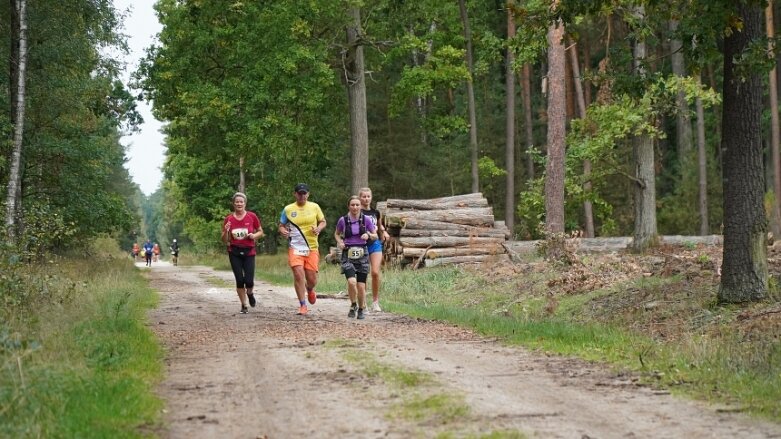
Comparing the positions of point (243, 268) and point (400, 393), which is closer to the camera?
point (400, 393)

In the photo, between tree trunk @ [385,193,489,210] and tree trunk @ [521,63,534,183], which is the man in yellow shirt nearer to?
tree trunk @ [385,193,489,210]

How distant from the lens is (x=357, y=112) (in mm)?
27141

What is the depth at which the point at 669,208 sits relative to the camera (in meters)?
40.1

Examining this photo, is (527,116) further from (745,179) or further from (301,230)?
A: (745,179)

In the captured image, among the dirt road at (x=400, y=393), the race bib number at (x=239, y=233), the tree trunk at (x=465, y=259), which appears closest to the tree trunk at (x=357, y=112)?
the tree trunk at (x=465, y=259)

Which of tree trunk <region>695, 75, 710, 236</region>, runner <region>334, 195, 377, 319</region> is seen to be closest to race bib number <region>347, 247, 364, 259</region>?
runner <region>334, 195, 377, 319</region>

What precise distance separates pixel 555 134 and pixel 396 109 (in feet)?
31.2

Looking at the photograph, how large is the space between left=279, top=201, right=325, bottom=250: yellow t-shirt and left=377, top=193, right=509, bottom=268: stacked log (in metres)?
9.91

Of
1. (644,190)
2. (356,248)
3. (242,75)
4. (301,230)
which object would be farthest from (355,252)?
(242,75)

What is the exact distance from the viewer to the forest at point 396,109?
1176 cm

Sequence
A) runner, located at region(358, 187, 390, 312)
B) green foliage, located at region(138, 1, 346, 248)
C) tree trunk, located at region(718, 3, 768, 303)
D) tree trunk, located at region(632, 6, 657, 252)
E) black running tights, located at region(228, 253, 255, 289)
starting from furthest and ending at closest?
green foliage, located at region(138, 1, 346, 248) < tree trunk, located at region(632, 6, 657, 252) < black running tights, located at region(228, 253, 255, 289) < runner, located at region(358, 187, 390, 312) < tree trunk, located at region(718, 3, 768, 303)

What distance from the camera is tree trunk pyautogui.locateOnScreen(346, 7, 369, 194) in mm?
27000

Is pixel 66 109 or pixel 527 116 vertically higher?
pixel 527 116

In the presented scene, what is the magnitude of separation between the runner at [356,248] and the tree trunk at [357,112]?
1266 cm
